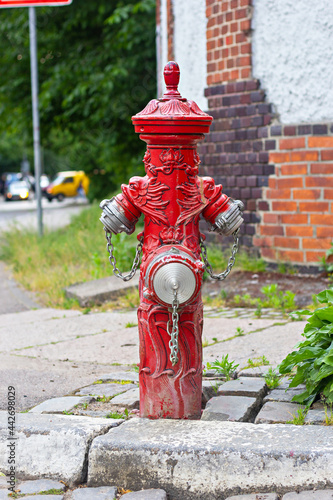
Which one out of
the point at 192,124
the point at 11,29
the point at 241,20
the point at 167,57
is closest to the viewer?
the point at 192,124

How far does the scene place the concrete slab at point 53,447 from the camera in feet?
9.70

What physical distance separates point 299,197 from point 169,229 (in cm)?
394

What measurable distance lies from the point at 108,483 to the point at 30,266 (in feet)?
20.8

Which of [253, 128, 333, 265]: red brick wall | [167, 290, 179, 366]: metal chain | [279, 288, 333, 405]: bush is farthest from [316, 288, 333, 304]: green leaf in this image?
[253, 128, 333, 265]: red brick wall

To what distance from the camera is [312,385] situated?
3201 mm

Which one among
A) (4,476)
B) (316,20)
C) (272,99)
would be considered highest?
(316,20)

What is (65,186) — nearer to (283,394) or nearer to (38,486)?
(283,394)

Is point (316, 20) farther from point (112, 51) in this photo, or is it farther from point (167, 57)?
point (112, 51)

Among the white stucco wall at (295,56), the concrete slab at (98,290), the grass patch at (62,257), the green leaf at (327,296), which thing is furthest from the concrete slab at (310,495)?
the white stucco wall at (295,56)

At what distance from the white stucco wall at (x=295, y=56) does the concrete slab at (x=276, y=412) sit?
162 inches

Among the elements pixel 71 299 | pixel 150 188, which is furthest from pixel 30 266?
pixel 150 188

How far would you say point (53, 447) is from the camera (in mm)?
3012

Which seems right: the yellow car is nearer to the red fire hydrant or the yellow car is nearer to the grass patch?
the grass patch

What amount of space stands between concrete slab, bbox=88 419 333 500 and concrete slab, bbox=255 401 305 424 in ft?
0.53
